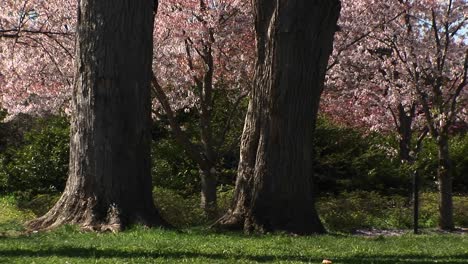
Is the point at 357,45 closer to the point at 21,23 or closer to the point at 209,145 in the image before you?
the point at 209,145

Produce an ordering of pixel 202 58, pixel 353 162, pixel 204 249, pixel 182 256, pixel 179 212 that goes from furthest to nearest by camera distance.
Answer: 1. pixel 353 162
2. pixel 202 58
3. pixel 179 212
4. pixel 204 249
5. pixel 182 256

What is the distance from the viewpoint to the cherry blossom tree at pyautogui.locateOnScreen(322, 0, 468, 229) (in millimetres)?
18250

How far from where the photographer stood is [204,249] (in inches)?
363

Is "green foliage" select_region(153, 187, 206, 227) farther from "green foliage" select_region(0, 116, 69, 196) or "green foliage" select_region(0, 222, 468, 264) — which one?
"green foliage" select_region(0, 116, 69, 196)

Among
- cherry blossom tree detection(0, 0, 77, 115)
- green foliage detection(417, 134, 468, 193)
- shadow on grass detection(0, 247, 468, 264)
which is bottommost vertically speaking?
shadow on grass detection(0, 247, 468, 264)

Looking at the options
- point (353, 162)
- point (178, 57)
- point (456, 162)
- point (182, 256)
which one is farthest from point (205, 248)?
point (456, 162)

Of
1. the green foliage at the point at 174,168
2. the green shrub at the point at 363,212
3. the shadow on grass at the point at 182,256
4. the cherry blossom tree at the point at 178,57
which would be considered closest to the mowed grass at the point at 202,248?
the shadow on grass at the point at 182,256

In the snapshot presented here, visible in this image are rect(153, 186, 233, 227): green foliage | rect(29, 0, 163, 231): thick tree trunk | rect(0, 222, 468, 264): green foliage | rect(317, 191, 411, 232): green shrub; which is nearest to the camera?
rect(0, 222, 468, 264): green foliage

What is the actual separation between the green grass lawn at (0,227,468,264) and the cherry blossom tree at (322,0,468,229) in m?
6.98

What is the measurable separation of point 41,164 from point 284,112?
1272 cm

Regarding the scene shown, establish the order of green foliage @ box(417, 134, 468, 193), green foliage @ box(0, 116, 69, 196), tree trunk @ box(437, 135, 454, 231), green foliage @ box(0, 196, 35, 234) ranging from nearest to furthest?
green foliage @ box(0, 196, 35, 234)
tree trunk @ box(437, 135, 454, 231)
green foliage @ box(0, 116, 69, 196)
green foliage @ box(417, 134, 468, 193)

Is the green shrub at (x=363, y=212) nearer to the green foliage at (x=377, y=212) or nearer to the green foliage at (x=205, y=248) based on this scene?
the green foliage at (x=377, y=212)

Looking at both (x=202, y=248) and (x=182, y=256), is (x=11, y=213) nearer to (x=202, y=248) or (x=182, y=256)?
(x=202, y=248)

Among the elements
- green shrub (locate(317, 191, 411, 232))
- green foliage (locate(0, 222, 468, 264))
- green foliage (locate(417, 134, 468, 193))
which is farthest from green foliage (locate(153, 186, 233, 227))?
green foliage (locate(417, 134, 468, 193))
